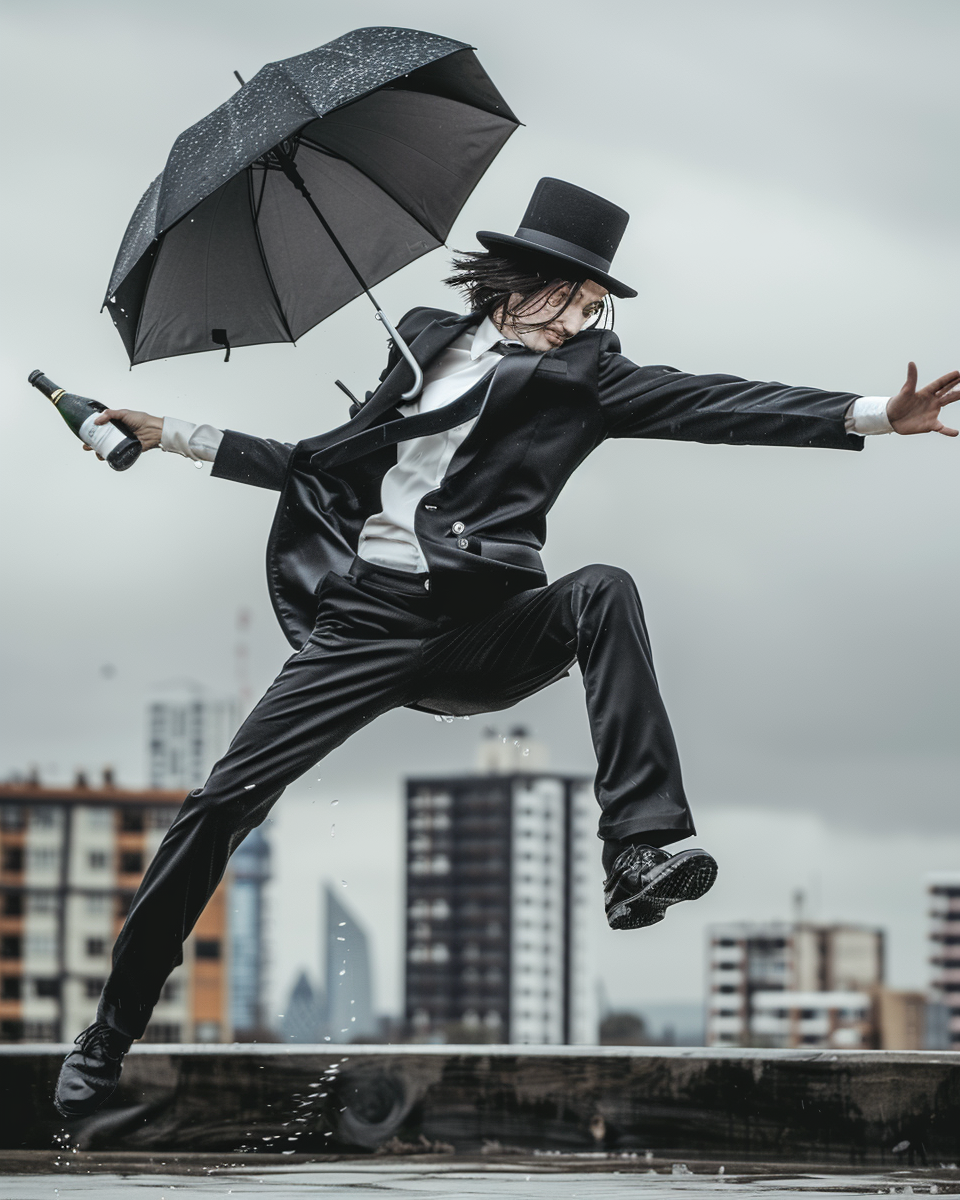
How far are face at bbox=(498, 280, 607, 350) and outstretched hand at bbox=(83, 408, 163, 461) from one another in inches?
54.9

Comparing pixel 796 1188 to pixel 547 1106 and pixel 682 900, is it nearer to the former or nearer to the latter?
pixel 682 900

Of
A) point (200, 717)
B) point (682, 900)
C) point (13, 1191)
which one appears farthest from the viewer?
point (200, 717)

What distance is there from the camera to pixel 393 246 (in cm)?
745

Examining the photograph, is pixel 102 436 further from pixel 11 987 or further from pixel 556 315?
pixel 11 987

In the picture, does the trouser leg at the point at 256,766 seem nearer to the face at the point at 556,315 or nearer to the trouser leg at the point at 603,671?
the trouser leg at the point at 603,671

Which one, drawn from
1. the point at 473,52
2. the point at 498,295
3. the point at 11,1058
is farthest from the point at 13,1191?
the point at 473,52

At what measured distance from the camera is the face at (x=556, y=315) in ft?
21.5

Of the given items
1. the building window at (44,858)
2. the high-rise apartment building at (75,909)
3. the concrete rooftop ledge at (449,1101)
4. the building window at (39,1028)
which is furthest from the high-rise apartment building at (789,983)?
the concrete rooftop ledge at (449,1101)

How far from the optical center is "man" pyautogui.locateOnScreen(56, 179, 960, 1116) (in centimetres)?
632

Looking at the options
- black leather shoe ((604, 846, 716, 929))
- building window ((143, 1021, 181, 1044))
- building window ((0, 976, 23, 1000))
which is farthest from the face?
building window ((0, 976, 23, 1000))

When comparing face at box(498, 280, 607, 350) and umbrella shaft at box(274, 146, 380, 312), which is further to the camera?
umbrella shaft at box(274, 146, 380, 312)

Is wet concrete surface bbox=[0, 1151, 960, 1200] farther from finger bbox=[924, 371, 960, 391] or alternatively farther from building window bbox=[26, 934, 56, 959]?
building window bbox=[26, 934, 56, 959]

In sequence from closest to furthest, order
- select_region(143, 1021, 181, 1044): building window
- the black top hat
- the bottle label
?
1. the black top hat
2. the bottle label
3. select_region(143, 1021, 181, 1044): building window

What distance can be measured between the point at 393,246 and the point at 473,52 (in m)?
0.84
